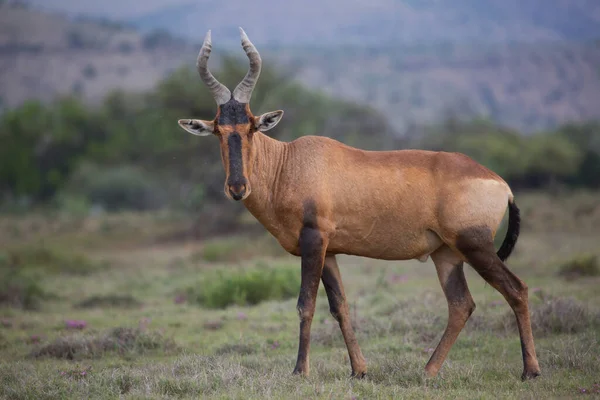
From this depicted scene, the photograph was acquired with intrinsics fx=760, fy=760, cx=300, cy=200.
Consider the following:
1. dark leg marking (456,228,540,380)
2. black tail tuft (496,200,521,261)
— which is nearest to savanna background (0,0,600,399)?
dark leg marking (456,228,540,380)

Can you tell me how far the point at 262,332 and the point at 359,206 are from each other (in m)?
3.62

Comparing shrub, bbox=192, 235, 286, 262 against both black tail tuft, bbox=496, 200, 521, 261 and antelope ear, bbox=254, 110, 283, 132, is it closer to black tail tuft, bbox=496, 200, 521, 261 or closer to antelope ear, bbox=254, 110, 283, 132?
antelope ear, bbox=254, 110, 283, 132

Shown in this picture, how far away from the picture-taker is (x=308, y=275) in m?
7.95

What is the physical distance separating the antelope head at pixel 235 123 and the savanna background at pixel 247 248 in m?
2.14

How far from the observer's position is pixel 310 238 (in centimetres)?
794

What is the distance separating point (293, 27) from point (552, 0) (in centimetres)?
5883

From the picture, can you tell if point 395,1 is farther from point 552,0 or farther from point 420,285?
point 552,0

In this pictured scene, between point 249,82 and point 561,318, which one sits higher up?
point 249,82

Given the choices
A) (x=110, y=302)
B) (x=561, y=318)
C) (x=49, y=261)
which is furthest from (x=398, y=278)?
(x=49, y=261)

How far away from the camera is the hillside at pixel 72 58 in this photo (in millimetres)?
91000

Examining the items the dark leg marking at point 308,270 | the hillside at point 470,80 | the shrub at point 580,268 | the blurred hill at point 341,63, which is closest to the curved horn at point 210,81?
the dark leg marking at point 308,270

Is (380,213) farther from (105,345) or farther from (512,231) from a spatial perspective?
(105,345)

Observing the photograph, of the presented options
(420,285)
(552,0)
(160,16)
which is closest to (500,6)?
(552,0)

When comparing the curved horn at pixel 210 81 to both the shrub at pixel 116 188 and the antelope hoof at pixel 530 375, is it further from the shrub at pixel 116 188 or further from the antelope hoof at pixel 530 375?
the shrub at pixel 116 188
